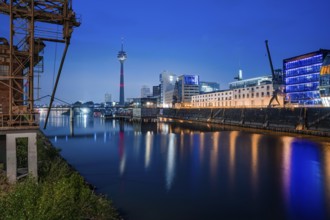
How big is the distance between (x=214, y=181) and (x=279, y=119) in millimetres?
58730

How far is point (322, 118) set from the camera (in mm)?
62438

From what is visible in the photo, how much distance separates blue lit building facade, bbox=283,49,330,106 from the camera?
112500 millimetres

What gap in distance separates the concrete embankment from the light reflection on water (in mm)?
20309

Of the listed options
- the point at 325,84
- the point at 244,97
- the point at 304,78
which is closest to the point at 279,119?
the point at 325,84

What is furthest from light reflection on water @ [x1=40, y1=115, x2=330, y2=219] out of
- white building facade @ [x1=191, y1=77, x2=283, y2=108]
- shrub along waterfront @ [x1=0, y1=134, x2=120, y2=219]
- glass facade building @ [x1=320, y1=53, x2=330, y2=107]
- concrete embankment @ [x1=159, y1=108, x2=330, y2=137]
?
white building facade @ [x1=191, y1=77, x2=283, y2=108]

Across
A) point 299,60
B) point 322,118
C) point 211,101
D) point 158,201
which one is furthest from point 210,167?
point 211,101

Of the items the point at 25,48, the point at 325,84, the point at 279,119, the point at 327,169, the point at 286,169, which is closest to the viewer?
the point at 25,48

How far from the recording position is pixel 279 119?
78.1 m

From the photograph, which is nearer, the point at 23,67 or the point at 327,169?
the point at 23,67

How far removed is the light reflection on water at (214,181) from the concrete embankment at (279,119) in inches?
800

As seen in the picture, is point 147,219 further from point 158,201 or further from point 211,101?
point 211,101

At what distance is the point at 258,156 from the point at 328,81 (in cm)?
6513

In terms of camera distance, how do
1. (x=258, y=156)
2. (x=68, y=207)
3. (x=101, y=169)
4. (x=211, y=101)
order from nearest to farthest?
(x=68, y=207) < (x=101, y=169) < (x=258, y=156) < (x=211, y=101)

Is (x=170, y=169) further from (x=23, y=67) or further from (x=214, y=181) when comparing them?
(x=23, y=67)
